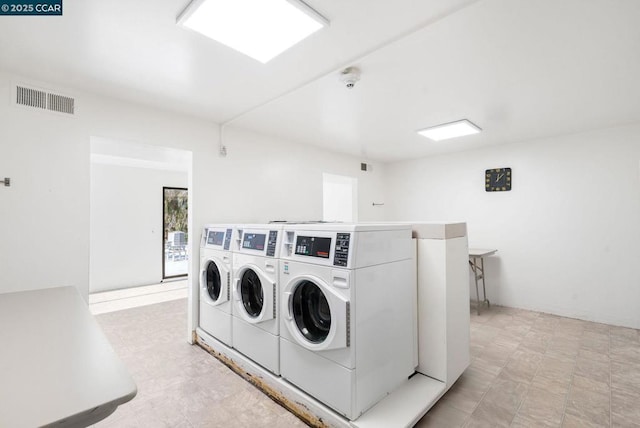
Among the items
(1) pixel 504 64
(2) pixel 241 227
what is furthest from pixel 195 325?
(1) pixel 504 64

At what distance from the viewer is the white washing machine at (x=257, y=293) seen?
7.39 feet

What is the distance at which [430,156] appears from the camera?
207 inches

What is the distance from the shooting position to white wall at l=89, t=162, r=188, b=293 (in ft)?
17.3

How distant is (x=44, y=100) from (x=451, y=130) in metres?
4.03

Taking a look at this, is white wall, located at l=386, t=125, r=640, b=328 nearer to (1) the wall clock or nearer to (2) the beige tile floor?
(1) the wall clock

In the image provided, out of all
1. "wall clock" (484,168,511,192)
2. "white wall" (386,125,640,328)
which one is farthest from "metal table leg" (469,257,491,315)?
"wall clock" (484,168,511,192)

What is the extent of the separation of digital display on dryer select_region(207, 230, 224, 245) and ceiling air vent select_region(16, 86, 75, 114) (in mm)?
1540

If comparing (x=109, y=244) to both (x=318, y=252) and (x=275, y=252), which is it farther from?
(x=318, y=252)

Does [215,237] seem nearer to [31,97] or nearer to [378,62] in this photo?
[31,97]

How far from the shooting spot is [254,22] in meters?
1.62

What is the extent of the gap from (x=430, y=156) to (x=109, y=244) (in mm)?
5994

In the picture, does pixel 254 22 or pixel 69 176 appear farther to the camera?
pixel 69 176

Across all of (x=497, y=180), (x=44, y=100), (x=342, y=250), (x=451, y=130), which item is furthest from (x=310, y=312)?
(x=497, y=180)

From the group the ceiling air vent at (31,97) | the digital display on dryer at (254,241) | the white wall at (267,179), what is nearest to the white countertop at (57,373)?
the digital display on dryer at (254,241)
